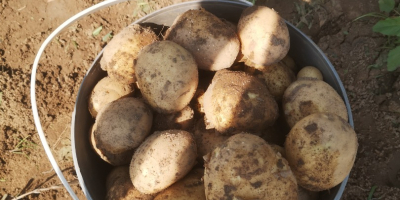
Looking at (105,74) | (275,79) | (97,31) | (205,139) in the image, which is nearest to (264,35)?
(275,79)

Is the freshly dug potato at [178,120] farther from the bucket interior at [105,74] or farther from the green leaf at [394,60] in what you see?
the green leaf at [394,60]

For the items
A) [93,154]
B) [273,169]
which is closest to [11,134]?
[93,154]

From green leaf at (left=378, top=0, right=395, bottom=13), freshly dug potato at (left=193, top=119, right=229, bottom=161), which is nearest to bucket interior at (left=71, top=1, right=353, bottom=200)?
freshly dug potato at (left=193, top=119, right=229, bottom=161)

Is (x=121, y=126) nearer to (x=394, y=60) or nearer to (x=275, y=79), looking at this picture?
(x=275, y=79)

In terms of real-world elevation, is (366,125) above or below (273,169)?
below

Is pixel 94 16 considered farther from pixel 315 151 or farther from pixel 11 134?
pixel 315 151
